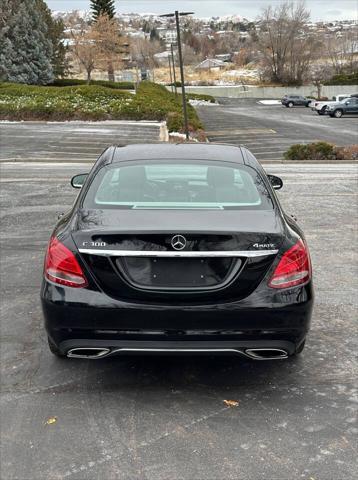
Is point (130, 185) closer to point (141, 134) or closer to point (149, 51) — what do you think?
point (141, 134)

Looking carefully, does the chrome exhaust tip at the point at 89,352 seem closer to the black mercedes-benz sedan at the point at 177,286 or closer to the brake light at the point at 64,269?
the black mercedes-benz sedan at the point at 177,286

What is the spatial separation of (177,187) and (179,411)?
156 cm

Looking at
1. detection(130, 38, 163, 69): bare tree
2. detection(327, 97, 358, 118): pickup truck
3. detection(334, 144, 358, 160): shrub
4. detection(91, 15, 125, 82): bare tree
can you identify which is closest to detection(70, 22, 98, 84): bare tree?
detection(91, 15, 125, 82): bare tree

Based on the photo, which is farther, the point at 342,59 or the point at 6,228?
the point at 342,59

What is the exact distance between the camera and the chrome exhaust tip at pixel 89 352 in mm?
3248

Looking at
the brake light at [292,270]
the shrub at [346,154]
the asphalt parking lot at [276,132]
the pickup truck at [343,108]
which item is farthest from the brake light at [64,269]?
the pickup truck at [343,108]

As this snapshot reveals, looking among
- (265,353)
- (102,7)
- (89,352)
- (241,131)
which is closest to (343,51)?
(102,7)

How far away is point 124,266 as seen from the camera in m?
3.15

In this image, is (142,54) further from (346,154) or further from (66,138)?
(346,154)

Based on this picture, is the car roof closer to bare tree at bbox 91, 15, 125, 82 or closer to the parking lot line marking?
the parking lot line marking

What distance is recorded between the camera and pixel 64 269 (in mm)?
3246

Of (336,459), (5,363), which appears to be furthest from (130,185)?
(336,459)

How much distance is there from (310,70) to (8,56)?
186 feet

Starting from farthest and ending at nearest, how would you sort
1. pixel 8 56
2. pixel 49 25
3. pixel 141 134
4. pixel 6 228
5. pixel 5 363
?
pixel 49 25 → pixel 8 56 → pixel 141 134 → pixel 6 228 → pixel 5 363
